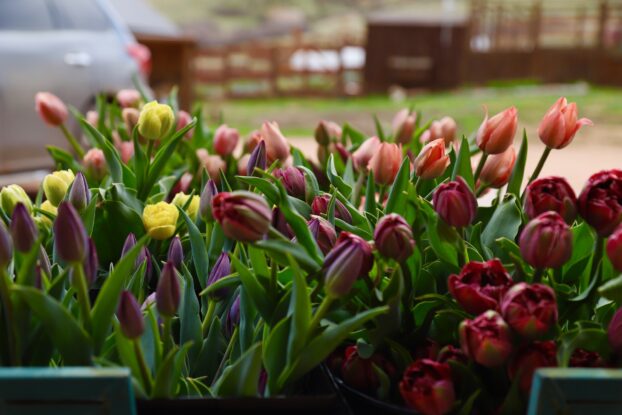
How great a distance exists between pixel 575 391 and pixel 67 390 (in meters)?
0.29

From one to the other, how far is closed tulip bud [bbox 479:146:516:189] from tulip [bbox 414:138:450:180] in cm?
12

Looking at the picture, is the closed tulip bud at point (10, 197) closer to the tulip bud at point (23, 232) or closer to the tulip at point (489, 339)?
the tulip bud at point (23, 232)

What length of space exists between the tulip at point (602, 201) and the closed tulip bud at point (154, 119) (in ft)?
1.52

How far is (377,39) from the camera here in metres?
18.2

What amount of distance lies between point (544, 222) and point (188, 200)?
444 mm

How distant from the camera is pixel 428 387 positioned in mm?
612

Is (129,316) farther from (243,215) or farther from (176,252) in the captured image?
(176,252)

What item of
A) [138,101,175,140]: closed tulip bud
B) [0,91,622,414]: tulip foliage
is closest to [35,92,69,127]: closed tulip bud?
[138,101,175,140]: closed tulip bud

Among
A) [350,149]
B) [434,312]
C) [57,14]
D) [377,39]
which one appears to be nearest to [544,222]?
[434,312]

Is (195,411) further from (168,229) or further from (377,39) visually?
(377,39)

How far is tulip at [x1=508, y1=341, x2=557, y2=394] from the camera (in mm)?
608

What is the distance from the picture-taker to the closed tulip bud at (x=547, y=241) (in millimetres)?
612

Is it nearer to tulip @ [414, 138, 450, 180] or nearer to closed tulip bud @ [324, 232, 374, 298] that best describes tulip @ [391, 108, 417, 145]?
tulip @ [414, 138, 450, 180]

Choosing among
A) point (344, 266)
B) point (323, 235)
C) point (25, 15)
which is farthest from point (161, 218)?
point (25, 15)
